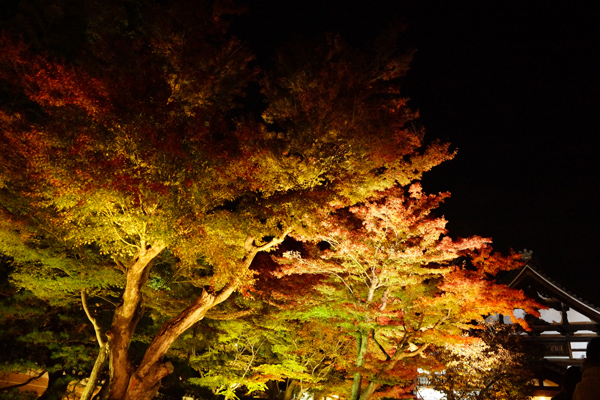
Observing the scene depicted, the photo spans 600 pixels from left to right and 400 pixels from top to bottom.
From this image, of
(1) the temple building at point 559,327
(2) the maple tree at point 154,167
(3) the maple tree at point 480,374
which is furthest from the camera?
(1) the temple building at point 559,327

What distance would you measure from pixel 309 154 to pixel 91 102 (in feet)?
15.6

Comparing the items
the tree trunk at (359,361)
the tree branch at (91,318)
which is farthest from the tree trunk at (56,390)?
the tree trunk at (359,361)

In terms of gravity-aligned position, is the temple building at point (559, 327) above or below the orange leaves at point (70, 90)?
below

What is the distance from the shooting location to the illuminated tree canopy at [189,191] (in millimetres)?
7246

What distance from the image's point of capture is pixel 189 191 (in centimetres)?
750

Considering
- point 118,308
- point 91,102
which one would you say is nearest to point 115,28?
point 91,102

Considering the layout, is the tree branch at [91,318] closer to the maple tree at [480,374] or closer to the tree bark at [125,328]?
the tree bark at [125,328]

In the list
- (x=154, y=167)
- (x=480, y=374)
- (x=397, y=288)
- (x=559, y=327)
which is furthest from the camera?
(x=559, y=327)

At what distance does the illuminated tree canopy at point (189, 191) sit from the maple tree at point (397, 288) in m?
0.05

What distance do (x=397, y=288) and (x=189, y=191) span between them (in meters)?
6.18

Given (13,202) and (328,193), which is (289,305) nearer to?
(328,193)

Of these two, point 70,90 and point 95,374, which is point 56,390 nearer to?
point 95,374

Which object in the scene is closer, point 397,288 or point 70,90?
point 70,90

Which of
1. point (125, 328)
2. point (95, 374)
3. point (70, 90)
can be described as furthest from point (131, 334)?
point (70, 90)
